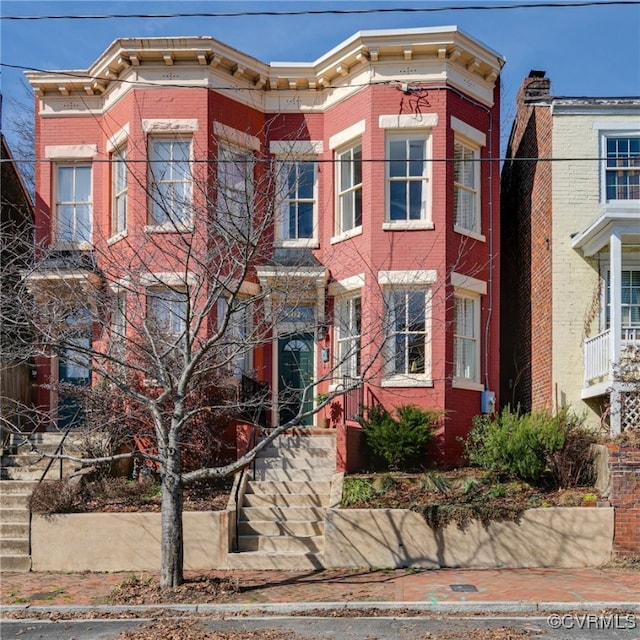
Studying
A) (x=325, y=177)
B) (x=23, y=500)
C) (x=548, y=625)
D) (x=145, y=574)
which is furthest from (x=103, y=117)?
(x=548, y=625)

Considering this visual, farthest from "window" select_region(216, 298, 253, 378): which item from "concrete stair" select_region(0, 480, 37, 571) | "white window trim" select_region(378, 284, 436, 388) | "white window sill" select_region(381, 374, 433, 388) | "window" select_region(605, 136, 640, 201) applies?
"window" select_region(605, 136, 640, 201)

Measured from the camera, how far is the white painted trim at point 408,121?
16.8m

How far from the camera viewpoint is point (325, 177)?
17.9 m

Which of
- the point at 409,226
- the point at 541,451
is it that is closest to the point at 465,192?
the point at 409,226

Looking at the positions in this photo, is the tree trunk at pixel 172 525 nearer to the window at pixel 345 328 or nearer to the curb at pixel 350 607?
the curb at pixel 350 607

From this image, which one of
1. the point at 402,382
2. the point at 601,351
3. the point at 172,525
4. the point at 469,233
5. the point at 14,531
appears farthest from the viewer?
the point at 469,233

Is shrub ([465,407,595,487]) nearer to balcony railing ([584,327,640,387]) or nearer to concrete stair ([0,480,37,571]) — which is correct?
balcony railing ([584,327,640,387])

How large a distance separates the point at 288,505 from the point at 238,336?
119 inches

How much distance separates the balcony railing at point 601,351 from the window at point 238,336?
6.89 metres

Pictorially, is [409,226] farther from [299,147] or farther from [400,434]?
[400,434]

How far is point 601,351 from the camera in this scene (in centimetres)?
1580

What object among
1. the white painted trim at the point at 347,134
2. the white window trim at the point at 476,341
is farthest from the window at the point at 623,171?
the white painted trim at the point at 347,134

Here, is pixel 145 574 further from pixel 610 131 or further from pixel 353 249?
pixel 610 131

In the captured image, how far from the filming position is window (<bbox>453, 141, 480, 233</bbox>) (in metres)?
17.3
